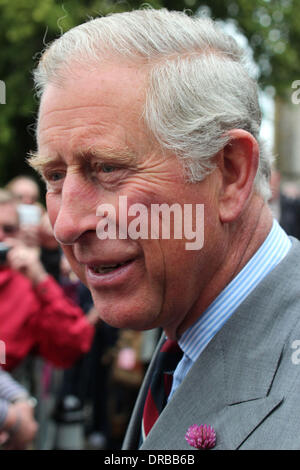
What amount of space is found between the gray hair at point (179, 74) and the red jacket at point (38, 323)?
225 cm

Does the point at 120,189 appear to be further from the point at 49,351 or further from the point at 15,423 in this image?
the point at 49,351

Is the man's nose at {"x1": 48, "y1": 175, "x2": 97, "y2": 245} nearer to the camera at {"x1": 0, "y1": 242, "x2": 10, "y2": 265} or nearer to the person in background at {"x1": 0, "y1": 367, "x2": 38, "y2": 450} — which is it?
the person in background at {"x1": 0, "y1": 367, "x2": 38, "y2": 450}

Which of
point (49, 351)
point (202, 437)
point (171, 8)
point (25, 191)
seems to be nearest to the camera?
point (202, 437)

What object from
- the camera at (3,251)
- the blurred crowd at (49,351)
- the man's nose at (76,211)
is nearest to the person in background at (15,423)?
the blurred crowd at (49,351)

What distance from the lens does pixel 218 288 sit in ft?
5.42

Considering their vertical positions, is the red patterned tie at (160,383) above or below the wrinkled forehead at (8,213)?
above

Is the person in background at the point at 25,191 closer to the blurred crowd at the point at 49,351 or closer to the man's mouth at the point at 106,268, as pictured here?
the blurred crowd at the point at 49,351

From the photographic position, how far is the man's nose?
5.06 feet

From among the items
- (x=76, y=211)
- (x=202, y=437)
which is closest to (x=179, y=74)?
(x=76, y=211)

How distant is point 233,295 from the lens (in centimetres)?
163

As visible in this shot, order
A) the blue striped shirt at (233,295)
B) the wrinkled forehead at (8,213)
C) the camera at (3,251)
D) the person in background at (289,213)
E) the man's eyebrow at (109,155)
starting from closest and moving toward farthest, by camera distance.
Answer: the man's eyebrow at (109,155) < the blue striped shirt at (233,295) < the camera at (3,251) < the wrinkled forehead at (8,213) < the person in background at (289,213)

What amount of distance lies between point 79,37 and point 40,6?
9486 mm

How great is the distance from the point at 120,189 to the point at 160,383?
67 cm

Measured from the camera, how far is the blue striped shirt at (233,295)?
5.35 feet
